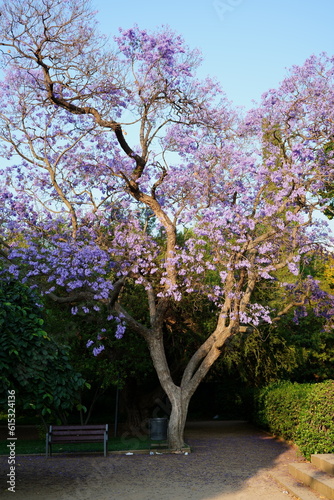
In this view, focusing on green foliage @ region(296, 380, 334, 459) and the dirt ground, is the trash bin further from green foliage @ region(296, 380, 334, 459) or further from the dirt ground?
green foliage @ region(296, 380, 334, 459)

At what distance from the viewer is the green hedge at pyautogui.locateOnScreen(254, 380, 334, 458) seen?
9.79 metres

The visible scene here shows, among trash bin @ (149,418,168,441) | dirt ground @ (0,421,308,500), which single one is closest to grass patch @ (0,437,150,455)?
trash bin @ (149,418,168,441)

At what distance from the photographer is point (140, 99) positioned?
1470cm

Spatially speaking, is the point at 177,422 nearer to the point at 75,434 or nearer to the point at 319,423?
the point at 75,434

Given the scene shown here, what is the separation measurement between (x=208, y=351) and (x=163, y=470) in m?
4.74

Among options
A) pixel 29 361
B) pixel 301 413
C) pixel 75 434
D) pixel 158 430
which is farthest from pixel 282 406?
pixel 29 361

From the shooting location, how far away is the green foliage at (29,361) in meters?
8.01

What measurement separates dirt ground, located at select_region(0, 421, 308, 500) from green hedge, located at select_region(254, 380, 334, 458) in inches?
28.2

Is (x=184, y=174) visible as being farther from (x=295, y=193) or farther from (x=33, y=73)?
(x=33, y=73)

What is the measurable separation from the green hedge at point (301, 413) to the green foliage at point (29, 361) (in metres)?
4.25

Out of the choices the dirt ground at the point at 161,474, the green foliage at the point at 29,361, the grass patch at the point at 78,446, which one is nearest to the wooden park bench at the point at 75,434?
the dirt ground at the point at 161,474

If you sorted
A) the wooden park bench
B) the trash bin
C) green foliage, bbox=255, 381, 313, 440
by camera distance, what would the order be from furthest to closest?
1. the trash bin
2. green foliage, bbox=255, 381, 313, 440
3. the wooden park bench

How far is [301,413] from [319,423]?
99cm

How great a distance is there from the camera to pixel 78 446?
16.2 m
